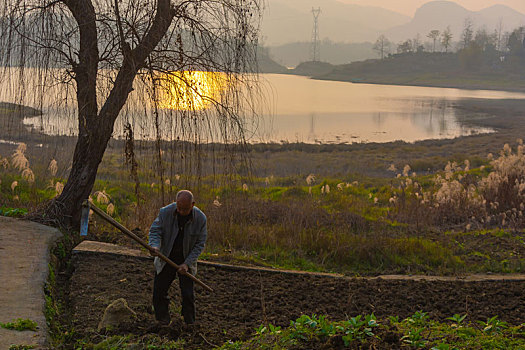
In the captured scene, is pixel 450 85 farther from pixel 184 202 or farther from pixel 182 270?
pixel 182 270

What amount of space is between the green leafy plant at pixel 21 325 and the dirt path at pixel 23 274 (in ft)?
0.18

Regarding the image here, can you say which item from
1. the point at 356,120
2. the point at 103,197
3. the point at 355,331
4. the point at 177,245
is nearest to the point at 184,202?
the point at 177,245

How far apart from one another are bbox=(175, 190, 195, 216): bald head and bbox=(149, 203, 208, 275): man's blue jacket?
14 centimetres

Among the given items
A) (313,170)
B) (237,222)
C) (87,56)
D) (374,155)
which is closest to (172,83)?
(87,56)

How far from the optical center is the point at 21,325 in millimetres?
4805

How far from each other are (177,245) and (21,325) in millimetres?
1539

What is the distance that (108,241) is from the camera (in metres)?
8.71

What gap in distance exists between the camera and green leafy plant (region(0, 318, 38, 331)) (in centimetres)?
476

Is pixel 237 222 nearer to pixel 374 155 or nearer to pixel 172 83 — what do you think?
pixel 172 83

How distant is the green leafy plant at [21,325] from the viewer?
4758 mm

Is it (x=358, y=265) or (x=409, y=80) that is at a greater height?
(x=409, y=80)

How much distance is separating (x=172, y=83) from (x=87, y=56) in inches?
51.8

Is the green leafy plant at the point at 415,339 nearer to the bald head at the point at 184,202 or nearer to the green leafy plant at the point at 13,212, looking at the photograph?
the bald head at the point at 184,202

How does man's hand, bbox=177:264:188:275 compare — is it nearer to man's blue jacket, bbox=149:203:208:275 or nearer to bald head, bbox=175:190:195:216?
man's blue jacket, bbox=149:203:208:275
